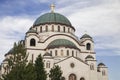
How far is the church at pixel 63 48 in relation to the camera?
180ft

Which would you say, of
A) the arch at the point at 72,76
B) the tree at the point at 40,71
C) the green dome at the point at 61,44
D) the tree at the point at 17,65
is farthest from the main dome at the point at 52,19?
the tree at the point at 17,65

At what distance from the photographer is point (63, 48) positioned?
2234 inches

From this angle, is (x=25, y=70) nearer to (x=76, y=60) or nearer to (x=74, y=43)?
(x=76, y=60)

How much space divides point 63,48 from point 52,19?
10828 mm

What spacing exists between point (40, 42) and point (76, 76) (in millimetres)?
11572

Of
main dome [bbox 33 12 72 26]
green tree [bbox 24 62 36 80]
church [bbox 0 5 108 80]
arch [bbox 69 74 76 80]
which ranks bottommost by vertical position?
green tree [bbox 24 62 36 80]

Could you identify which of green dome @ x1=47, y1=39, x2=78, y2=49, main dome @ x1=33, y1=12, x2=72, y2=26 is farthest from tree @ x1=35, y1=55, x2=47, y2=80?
main dome @ x1=33, y1=12, x2=72, y2=26

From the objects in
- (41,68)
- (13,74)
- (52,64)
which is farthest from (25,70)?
(52,64)

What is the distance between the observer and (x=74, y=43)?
→ 6262cm

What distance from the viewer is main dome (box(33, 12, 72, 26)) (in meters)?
64.5

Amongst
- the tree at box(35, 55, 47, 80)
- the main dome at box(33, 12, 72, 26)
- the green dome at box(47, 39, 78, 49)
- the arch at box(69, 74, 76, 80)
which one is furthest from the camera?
the main dome at box(33, 12, 72, 26)

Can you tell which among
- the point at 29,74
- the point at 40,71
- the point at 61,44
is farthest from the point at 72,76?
the point at 29,74

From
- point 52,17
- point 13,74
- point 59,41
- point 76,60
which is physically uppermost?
point 52,17

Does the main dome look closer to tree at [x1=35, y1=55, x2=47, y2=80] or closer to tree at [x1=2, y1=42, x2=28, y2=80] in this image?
tree at [x1=35, y1=55, x2=47, y2=80]
